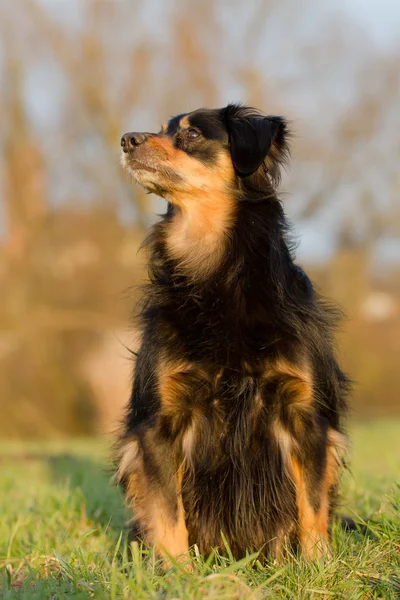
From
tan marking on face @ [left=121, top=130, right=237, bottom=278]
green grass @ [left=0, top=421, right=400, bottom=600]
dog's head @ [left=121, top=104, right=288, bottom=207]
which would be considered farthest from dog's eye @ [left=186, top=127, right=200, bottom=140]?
green grass @ [left=0, top=421, right=400, bottom=600]

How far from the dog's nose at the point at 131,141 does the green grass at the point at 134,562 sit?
2194 mm

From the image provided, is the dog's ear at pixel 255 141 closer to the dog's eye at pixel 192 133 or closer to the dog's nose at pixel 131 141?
the dog's eye at pixel 192 133

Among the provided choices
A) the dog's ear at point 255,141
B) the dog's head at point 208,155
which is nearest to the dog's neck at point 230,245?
the dog's head at point 208,155

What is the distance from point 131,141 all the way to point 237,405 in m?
1.78

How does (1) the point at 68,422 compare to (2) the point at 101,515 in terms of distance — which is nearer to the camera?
(2) the point at 101,515

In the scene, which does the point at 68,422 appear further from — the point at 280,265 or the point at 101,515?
the point at 280,265

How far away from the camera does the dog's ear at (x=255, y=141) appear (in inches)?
153

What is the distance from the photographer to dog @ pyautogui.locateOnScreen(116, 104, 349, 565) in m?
3.41

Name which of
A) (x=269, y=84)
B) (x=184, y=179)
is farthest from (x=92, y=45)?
(x=184, y=179)

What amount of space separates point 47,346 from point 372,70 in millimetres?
11698

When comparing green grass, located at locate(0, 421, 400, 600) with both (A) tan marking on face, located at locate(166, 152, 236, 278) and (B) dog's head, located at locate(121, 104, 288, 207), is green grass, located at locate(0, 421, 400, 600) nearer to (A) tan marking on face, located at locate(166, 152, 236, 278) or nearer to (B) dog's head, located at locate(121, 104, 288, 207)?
(A) tan marking on face, located at locate(166, 152, 236, 278)

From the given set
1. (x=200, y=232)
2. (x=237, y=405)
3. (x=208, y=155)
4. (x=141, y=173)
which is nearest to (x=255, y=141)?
(x=208, y=155)

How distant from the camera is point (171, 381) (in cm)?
340

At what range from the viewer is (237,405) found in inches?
135
